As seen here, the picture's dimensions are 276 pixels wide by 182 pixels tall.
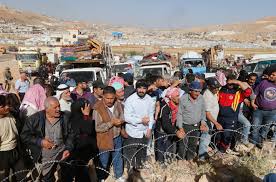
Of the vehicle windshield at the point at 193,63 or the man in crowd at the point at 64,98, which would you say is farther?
the vehicle windshield at the point at 193,63

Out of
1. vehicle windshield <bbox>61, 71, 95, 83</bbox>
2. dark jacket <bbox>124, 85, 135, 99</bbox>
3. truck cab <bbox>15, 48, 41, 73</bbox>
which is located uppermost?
dark jacket <bbox>124, 85, 135, 99</bbox>

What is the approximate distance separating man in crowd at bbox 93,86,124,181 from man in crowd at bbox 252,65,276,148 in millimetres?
2629

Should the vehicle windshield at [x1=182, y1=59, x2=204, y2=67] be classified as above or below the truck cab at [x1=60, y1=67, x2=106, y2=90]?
below

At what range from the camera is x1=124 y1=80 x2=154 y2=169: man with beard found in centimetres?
511

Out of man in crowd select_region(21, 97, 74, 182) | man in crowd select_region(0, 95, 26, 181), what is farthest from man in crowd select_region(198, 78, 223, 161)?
man in crowd select_region(0, 95, 26, 181)

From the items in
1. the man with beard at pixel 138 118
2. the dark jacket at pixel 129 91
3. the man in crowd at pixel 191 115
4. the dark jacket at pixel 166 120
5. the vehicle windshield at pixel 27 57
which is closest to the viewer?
the man with beard at pixel 138 118

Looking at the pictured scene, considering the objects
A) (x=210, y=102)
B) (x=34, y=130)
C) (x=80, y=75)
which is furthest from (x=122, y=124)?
(x=80, y=75)

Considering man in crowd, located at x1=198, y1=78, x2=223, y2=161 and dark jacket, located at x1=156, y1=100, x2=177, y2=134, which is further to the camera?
man in crowd, located at x1=198, y1=78, x2=223, y2=161

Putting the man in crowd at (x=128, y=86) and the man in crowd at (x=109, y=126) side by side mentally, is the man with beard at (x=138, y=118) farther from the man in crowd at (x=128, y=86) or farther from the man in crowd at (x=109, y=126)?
the man in crowd at (x=128, y=86)

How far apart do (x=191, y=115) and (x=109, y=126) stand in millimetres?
1386

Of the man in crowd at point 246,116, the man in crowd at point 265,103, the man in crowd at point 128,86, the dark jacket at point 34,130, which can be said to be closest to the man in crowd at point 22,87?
the man in crowd at point 128,86

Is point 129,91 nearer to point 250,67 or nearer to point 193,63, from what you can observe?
point 250,67

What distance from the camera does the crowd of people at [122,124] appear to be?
4340mm

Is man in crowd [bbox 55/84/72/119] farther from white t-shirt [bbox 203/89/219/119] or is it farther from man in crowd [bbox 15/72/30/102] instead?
man in crowd [bbox 15/72/30/102]
